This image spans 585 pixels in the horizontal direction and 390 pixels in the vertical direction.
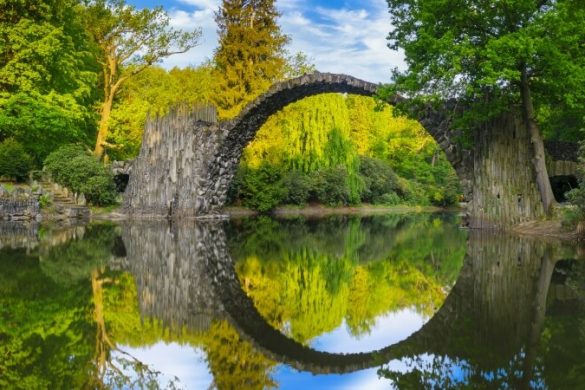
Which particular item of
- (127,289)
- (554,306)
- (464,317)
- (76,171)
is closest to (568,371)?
(464,317)

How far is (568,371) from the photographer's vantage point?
3857 mm

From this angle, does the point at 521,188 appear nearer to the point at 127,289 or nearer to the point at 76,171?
the point at 127,289

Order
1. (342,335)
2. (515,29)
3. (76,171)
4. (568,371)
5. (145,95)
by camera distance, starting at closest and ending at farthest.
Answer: (568,371) < (342,335) < (515,29) < (76,171) < (145,95)

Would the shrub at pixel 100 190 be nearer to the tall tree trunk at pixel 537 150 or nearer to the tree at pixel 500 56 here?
the tree at pixel 500 56

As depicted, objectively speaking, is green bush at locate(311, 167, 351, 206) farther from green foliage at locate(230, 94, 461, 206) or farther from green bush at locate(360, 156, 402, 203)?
green bush at locate(360, 156, 402, 203)

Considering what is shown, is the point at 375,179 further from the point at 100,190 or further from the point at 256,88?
the point at 100,190

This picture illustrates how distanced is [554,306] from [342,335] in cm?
224

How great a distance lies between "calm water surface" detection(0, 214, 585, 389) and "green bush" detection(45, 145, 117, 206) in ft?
46.6

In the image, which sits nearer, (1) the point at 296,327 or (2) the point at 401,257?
(1) the point at 296,327

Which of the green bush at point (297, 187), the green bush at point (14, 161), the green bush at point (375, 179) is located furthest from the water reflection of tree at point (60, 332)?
the green bush at point (375, 179)

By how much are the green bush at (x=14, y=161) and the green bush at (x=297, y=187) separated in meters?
12.8

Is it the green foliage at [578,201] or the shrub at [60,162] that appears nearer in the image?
the green foliage at [578,201]

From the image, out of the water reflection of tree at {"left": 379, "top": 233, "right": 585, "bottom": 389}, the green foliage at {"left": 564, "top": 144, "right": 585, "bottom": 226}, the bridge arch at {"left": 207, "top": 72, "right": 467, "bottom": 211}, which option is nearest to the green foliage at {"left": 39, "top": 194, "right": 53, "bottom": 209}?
the bridge arch at {"left": 207, "top": 72, "right": 467, "bottom": 211}

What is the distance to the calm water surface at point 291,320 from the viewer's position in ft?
13.1
